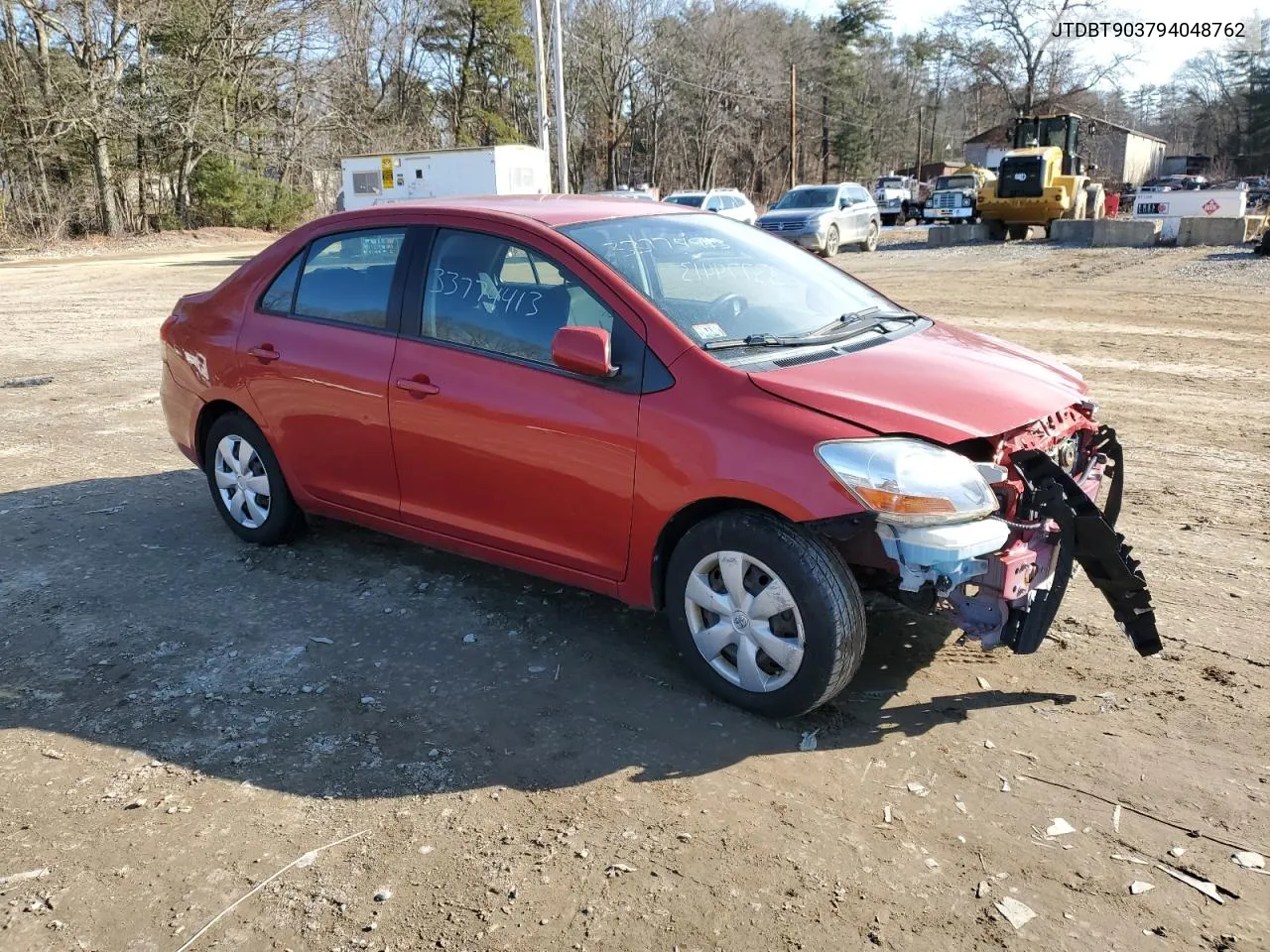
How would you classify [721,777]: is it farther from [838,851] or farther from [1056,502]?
[1056,502]

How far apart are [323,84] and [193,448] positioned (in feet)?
140

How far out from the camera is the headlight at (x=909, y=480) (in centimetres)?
315

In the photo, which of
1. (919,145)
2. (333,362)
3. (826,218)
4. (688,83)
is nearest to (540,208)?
(333,362)

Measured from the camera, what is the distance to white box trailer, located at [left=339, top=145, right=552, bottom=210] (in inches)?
952

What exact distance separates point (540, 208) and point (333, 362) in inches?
46.0

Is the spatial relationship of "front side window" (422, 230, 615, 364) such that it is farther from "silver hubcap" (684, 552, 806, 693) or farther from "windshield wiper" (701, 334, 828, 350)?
"silver hubcap" (684, 552, 806, 693)

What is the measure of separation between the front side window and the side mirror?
13cm

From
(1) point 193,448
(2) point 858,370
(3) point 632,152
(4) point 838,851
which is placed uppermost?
(3) point 632,152

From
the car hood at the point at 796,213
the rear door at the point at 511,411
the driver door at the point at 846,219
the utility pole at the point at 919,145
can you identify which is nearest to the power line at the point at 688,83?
the utility pole at the point at 919,145

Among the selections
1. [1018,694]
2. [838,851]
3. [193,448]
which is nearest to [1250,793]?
[1018,694]

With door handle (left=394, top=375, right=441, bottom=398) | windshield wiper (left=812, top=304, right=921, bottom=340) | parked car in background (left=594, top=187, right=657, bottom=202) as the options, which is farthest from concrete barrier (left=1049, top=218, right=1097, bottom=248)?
door handle (left=394, top=375, right=441, bottom=398)

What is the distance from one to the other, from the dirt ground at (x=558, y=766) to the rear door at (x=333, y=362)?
57cm

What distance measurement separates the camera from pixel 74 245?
33.4m

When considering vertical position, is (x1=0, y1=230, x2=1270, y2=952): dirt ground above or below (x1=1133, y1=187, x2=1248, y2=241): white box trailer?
below
